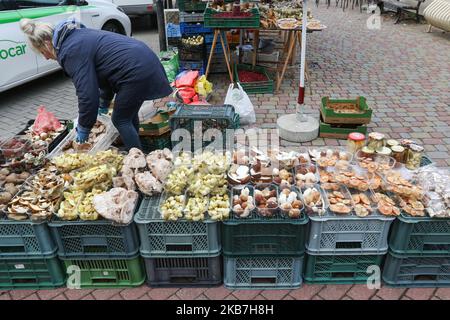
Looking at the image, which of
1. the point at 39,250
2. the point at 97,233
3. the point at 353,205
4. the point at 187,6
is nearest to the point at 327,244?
the point at 353,205

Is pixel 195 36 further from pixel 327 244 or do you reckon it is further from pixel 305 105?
pixel 327 244

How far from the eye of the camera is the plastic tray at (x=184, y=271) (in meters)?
3.05

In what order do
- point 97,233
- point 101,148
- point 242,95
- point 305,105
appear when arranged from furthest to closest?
point 305,105, point 242,95, point 101,148, point 97,233

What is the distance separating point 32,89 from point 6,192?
5.13 m

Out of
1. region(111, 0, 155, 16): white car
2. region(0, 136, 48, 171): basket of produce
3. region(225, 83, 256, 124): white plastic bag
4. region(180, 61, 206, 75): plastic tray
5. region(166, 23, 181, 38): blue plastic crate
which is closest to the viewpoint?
region(0, 136, 48, 171): basket of produce

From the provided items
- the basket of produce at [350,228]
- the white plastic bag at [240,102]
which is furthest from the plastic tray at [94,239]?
the white plastic bag at [240,102]

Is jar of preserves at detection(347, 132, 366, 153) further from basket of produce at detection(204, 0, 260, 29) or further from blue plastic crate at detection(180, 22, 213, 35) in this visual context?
blue plastic crate at detection(180, 22, 213, 35)

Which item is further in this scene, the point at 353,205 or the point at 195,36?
the point at 195,36

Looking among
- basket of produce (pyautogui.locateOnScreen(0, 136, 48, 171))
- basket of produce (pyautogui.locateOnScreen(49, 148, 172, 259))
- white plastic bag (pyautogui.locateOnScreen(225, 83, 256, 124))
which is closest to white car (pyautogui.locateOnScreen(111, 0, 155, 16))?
white plastic bag (pyautogui.locateOnScreen(225, 83, 256, 124))

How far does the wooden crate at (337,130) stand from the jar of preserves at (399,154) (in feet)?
4.94

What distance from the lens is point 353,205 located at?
300cm

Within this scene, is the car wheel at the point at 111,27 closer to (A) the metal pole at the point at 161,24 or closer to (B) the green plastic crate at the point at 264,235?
(A) the metal pole at the point at 161,24

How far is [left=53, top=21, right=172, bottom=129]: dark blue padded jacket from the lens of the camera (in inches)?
134

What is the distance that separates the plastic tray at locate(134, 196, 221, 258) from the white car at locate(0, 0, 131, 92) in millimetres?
3995
